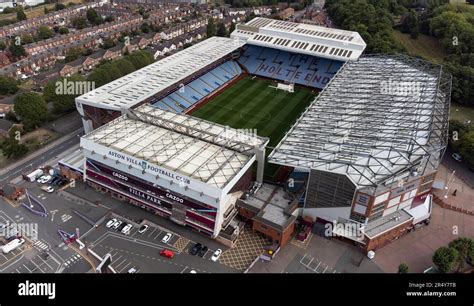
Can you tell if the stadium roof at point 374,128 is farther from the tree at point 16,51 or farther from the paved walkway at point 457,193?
the tree at point 16,51

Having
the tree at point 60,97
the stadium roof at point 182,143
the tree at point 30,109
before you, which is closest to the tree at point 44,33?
the tree at point 60,97

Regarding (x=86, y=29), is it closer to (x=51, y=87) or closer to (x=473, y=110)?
(x=51, y=87)

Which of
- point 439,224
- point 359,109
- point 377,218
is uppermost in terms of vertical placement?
point 359,109

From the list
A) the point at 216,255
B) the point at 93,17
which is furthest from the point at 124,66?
the point at 93,17

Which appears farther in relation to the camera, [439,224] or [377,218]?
[439,224]

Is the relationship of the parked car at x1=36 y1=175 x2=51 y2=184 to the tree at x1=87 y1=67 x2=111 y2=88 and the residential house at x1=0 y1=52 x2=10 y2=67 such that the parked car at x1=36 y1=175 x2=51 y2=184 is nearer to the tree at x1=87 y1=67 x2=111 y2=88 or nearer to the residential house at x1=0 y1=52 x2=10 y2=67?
the tree at x1=87 y1=67 x2=111 y2=88

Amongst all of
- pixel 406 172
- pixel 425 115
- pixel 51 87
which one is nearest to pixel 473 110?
pixel 425 115

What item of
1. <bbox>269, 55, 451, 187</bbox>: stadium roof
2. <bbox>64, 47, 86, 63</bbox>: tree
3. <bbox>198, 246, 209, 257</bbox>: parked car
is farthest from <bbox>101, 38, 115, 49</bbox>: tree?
<bbox>198, 246, 209, 257</bbox>: parked car
